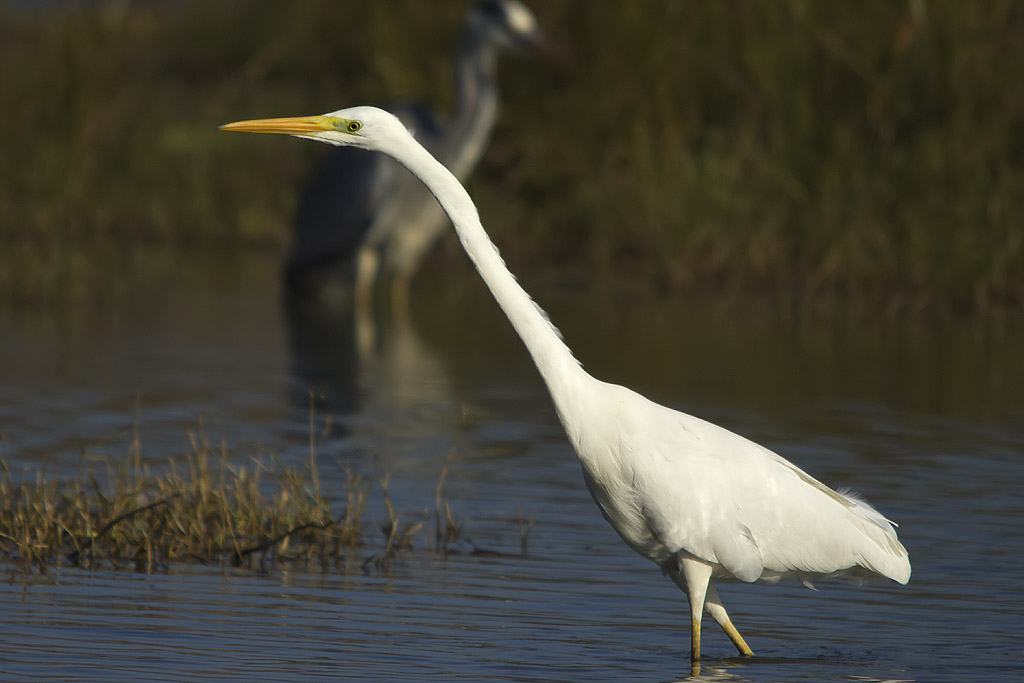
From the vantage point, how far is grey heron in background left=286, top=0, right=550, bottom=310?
46.5ft

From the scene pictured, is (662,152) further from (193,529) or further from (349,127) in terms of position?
(349,127)

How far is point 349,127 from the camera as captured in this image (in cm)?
514

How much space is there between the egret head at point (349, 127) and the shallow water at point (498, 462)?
4.93 feet

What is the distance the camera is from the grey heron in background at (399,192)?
1417cm

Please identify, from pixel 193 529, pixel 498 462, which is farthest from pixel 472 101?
pixel 193 529

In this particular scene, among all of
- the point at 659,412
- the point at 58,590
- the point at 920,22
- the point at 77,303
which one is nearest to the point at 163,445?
the point at 58,590

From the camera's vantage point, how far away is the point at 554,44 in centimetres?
1491

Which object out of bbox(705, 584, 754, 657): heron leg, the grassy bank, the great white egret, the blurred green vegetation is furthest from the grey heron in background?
bbox(705, 584, 754, 657): heron leg

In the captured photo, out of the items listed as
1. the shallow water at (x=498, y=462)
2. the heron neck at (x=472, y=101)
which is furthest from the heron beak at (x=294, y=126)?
the heron neck at (x=472, y=101)

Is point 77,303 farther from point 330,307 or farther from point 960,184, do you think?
point 960,184

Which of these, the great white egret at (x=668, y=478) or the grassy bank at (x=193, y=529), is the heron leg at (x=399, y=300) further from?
the great white egret at (x=668, y=478)

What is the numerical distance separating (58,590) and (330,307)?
9.43 meters

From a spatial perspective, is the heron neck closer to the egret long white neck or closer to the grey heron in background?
the grey heron in background

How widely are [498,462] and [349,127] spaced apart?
304cm
